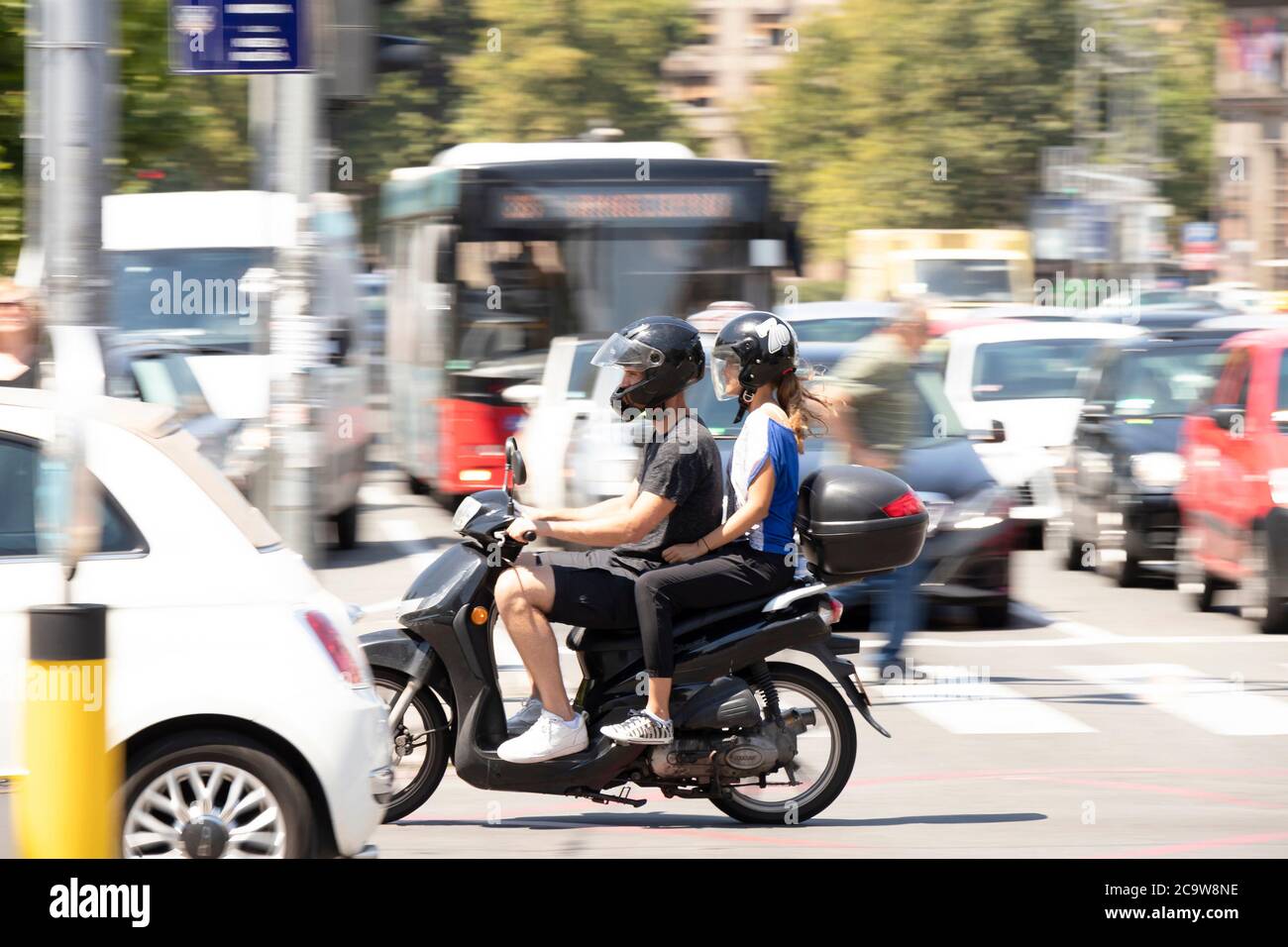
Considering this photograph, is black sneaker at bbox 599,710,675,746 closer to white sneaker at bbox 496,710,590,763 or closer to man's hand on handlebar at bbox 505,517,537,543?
white sneaker at bbox 496,710,590,763

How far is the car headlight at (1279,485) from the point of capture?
1184cm

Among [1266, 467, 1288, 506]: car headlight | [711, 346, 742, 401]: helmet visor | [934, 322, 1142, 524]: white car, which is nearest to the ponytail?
[711, 346, 742, 401]: helmet visor

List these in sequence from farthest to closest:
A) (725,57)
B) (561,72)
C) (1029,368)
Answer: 1. (725,57)
2. (561,72)
3. (1029,368)

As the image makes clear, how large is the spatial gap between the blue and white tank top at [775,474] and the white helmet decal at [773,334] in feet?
0.90

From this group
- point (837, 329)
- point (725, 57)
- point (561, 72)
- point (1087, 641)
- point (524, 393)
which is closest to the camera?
point (1087, 641)

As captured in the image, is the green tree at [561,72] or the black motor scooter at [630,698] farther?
the green tree at [561,72]

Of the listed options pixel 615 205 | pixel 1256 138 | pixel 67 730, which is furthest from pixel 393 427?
pixel 1256 138

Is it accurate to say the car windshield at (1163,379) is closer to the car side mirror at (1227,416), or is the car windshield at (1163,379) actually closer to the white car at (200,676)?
the car side mirror at (1227,416)

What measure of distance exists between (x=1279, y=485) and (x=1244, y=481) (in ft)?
1.36

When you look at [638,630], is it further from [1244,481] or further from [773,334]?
[1244,481]

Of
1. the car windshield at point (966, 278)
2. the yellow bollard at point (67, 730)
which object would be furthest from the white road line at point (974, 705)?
the car windshield at point (966, 278)

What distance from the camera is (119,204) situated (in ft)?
55.1

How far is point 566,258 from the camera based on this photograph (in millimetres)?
17078

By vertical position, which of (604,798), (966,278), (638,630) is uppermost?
(966,278)
